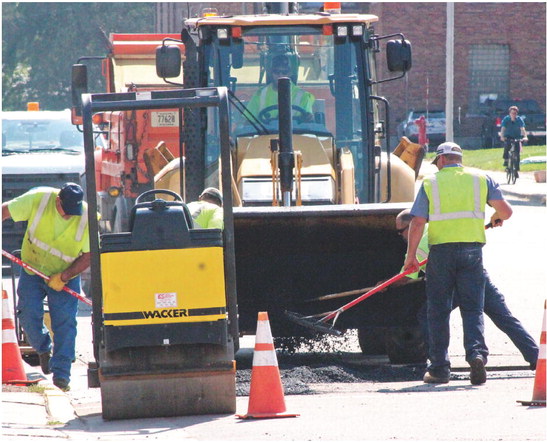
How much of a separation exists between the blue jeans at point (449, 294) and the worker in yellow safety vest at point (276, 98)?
239 cm

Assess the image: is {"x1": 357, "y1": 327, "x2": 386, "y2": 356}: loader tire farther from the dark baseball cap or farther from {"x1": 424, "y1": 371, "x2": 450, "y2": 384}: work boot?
the dark baseball cap

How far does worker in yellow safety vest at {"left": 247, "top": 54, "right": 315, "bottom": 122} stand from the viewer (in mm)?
10711

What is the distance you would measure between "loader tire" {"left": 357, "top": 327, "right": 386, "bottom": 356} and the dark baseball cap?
2.80 metres

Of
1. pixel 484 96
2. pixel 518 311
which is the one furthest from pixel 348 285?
pixel 484 96

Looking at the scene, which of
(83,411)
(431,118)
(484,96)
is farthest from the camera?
(484,96)

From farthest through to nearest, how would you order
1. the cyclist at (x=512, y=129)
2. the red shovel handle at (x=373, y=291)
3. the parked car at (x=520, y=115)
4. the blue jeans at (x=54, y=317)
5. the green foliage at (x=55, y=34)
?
the green foliage at (x=55, y=34), the parked car at (x=520, y=115), the cyclist at (x=512, y=129), the blue jeans at (x=54, y=317), the red shovel handle at (x=373, y=291)

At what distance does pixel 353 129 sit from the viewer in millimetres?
10938

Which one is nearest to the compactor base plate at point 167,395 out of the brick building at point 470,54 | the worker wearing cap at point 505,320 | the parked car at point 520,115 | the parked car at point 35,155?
the worker wearing cap at point 505,320

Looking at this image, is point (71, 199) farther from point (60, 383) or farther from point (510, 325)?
point (510, 325)

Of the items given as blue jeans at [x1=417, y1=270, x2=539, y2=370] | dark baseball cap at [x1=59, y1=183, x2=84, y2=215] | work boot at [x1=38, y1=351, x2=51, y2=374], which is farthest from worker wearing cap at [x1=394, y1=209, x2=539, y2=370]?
work boot at [x1=38, y1=351, x2=51, y2=374]

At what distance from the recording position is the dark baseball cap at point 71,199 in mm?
9156

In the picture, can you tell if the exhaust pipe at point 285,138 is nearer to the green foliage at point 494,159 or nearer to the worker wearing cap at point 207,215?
the worker wearing cap at point 207,215

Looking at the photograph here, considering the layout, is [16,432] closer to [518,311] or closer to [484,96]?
[518,311]

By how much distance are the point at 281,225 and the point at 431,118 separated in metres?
34.4
